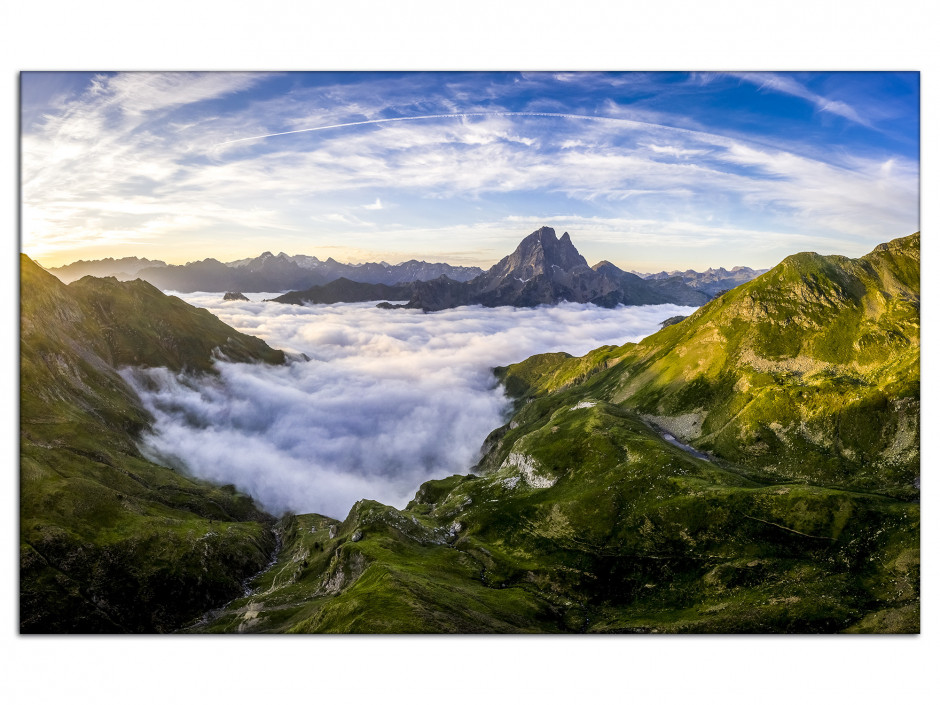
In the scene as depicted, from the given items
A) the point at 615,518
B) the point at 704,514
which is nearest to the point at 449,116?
the point at 704,514

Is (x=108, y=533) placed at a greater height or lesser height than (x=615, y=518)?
lesser

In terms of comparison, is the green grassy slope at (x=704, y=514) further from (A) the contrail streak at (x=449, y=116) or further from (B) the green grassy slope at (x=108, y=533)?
(A) the contrail streak at (x=449, y=116)

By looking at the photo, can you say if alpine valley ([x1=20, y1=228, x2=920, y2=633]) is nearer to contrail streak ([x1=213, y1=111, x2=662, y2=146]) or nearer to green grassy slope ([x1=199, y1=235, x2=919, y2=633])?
green grassy slope ([x1=199, y1=235, x2=919, y2=633])

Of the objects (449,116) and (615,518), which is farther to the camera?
(615,518)

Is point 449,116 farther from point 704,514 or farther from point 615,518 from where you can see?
point 615,518

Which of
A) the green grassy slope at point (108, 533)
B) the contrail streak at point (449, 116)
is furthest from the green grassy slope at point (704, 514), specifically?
the contrail streak at point (449, 116)

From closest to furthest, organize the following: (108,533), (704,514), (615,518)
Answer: (704,514), (615,518), (108,533)
